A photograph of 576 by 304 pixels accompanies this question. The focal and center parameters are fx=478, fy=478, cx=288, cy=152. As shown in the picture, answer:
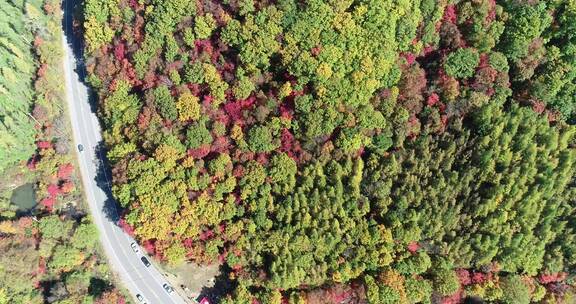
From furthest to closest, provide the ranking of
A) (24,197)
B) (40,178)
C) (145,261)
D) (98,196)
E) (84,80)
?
(84,80) → (24,197) → (40,178) → (98,196) → (145,261)

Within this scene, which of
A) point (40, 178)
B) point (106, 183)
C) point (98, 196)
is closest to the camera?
point (98, 196)

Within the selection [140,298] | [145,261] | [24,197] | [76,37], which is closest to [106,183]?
[24,197]

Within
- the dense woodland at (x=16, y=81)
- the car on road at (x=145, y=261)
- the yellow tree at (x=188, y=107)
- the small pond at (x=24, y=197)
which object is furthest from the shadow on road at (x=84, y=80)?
the yellow tree at (x=188, y=107)

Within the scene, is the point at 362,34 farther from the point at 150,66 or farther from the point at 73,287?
the point at 73,287

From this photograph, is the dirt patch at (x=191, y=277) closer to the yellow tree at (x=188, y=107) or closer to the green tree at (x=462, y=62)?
the yellow tree at (x=188, y=107)

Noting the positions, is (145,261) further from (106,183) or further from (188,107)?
(188,107)

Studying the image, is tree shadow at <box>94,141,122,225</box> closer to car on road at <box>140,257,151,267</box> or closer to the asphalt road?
the asphalt road

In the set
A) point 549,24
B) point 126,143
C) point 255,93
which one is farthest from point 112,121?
point 549,24
